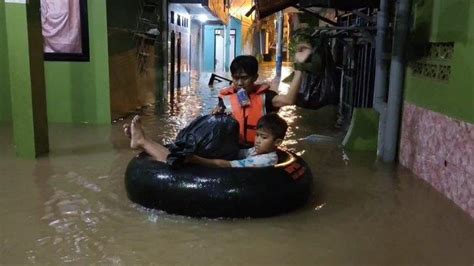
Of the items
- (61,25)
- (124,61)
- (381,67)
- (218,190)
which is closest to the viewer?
(218,190)

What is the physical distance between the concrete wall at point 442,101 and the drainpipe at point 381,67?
0.37 m

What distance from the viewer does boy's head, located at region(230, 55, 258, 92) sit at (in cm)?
463

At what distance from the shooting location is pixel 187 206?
4.07 m

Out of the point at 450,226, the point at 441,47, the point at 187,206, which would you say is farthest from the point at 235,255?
the point at 441,47

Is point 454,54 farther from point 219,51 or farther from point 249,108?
point 219,51

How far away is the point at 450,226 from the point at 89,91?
6.34 m

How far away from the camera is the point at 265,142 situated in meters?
4.36

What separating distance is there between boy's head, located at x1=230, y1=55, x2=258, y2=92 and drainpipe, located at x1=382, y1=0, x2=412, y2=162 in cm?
215

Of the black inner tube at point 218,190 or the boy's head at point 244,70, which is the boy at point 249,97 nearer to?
the boy's head at point 244,70

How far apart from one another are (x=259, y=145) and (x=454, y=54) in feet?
6.72

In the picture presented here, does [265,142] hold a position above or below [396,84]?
below

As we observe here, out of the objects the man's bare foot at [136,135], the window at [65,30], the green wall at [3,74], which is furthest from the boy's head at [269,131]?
the green wall at [3,74]

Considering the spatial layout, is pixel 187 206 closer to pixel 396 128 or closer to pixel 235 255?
pixel 235 255

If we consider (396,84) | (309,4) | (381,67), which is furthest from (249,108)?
(309,4)
